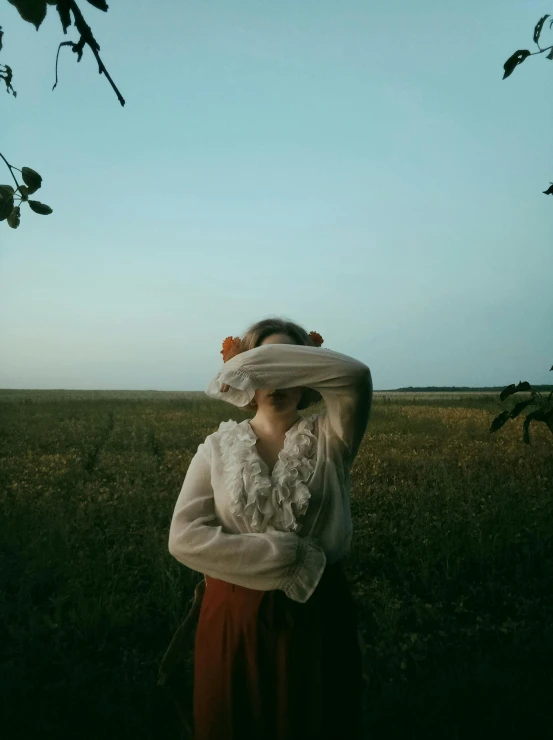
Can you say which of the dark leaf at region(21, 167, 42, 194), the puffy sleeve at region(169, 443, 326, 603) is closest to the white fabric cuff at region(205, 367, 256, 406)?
the puffy sleeve at region(169, 443, 326, 603)

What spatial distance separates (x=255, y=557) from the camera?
1.31 m

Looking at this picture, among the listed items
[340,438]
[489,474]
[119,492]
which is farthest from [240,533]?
[489,474]

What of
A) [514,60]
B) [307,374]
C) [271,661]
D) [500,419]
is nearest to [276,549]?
[271,661]

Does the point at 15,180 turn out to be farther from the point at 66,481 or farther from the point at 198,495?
the point at 66,481

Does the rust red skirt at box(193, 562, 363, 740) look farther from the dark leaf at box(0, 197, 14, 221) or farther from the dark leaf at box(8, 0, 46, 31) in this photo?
the dark leaf at box(8, 0, 46, 31)

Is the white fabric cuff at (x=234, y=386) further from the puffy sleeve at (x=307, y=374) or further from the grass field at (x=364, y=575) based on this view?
the grass field at (x=364, y=575)

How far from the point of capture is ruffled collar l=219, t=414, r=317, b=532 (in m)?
1.34

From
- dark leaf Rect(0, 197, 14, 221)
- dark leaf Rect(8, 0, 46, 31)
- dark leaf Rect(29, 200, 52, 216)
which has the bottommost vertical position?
dark leaf Rect(0, 197, 14, 221)

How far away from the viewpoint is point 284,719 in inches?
53.6

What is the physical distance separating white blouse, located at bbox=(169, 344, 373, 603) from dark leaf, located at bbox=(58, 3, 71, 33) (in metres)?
0.69

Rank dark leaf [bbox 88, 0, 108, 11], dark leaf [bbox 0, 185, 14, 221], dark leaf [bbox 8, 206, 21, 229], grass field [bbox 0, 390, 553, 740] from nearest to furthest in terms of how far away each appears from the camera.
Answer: dark leaf [bbox 88, 0, 108, 11] → dark leaf [bbox 0, 185, 14, 221] → dark leaf [bbox 8, 206, 21, 229] → grass field [bbox 0, 390, 553, 740]

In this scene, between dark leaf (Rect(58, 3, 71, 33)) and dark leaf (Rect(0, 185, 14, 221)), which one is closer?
dark leaf (Rect(58, 3, 71, 33))

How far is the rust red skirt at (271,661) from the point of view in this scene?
4.42 ft

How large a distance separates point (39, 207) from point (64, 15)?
331 millimetres
